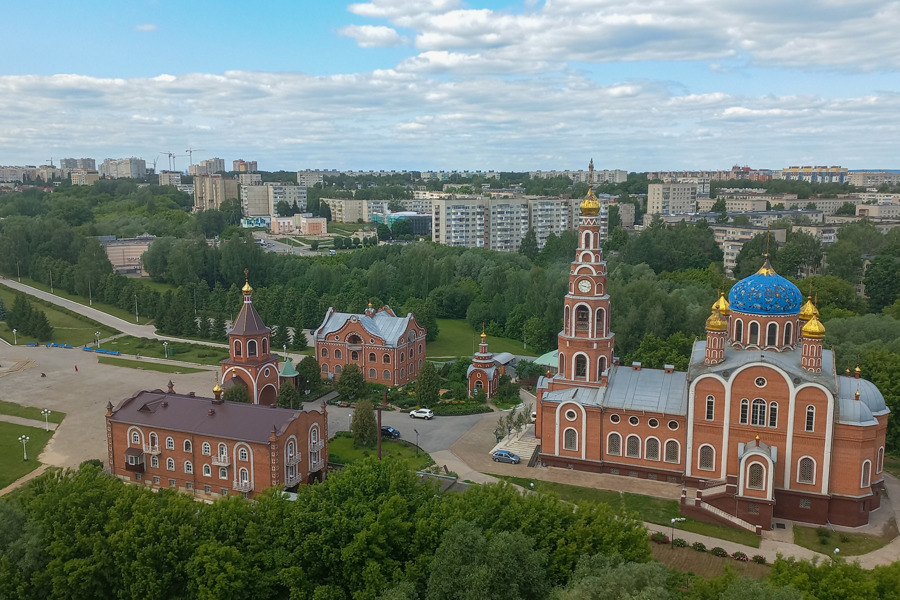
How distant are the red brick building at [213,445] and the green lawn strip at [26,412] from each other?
10472 mm

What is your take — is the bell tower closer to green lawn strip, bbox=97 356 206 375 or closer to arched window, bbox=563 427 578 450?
arched window, bbox=563 427 578 450

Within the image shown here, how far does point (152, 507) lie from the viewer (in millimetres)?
24062

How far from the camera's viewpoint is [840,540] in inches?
1146

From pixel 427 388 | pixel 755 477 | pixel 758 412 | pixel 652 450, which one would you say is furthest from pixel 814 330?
pixel 427 388

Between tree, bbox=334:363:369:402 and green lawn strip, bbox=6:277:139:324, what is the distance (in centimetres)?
3365

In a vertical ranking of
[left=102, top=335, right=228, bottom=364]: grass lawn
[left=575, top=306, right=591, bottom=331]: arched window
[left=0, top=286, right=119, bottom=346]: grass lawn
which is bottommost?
[left=102, top=335, right=228, bottom=364]: grass lawn

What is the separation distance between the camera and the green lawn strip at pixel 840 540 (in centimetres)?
2842

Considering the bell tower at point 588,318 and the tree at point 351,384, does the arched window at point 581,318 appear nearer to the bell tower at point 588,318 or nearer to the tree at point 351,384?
the bell tower at point 588,318

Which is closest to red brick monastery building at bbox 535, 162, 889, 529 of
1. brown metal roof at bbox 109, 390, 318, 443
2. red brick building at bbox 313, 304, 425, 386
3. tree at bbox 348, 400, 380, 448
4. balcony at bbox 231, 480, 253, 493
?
tree at bbox 348, 400, 380, 448

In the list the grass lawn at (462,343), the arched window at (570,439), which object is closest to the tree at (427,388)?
the arched window at (570,439)

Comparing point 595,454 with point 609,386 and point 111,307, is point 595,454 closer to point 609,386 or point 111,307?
point 609,386

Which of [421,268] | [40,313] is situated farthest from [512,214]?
[40,313]

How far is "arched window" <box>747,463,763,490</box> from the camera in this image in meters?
30.5

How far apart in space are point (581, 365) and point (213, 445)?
18.0m
